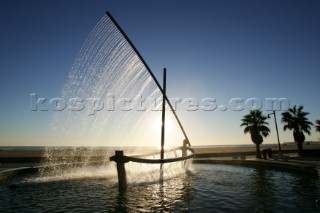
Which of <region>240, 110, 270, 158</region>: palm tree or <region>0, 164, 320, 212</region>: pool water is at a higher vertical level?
<region>240, 110, 270, 158</region>: palm tree

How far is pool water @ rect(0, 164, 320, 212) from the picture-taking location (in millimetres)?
9633

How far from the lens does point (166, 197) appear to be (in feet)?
37.7

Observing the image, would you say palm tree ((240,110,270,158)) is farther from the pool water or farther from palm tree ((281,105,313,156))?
the pool water

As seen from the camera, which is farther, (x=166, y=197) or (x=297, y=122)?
(x=297, y=122)

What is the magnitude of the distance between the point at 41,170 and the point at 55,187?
9.36 m

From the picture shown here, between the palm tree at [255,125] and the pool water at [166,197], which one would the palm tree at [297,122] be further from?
the pool water at [166,197]

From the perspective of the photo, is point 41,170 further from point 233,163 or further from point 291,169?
point 291,169

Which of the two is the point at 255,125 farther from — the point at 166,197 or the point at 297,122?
the point at 166,197

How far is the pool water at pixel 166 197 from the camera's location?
379 inches

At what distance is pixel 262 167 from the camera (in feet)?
77.3

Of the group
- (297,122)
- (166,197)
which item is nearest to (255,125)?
(297,122)

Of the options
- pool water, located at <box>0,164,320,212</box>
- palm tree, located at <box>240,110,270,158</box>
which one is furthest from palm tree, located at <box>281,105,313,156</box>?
pool water, located at <box>0,164,320,212</box>

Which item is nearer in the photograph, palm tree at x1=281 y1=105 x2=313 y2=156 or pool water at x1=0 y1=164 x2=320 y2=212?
pool water at x1=0 y1=164 x2=320 y2=212

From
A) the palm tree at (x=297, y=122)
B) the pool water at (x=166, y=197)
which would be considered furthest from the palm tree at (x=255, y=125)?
the pool water at (x=166, y=197)
